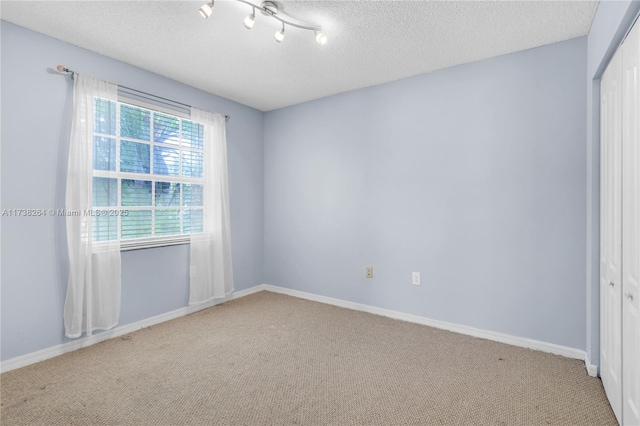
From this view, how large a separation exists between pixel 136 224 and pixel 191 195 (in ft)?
2.14

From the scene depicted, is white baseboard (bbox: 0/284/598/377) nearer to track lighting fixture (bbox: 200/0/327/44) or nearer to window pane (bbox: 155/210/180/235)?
window pane (bbox: 155/210/180/235)

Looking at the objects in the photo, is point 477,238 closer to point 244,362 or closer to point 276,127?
point 244,362

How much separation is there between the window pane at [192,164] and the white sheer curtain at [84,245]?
2.88 ft

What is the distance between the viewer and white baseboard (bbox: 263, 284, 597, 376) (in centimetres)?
243

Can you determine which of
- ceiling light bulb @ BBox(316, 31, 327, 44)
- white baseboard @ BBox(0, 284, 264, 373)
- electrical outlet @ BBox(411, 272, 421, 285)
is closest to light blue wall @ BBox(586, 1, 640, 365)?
electrical outlet @ BBox(411, 272, 421, 285)

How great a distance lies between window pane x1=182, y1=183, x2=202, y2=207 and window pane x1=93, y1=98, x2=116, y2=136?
875 mm

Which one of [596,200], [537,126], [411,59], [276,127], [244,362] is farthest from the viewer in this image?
[276,127]

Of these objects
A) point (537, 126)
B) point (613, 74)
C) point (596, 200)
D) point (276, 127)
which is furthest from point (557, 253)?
point (276, 127)

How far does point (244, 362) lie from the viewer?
2375 millimetres

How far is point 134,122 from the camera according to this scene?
2994 mm

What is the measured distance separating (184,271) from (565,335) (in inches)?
137

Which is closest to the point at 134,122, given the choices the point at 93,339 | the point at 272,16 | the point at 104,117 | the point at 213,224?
the point at 104,117

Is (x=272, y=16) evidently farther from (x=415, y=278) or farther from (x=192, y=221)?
(x=415, y=278)

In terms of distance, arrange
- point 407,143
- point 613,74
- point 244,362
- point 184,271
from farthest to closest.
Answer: point 184,271, point 407,143, point 244,362, point 613,74
